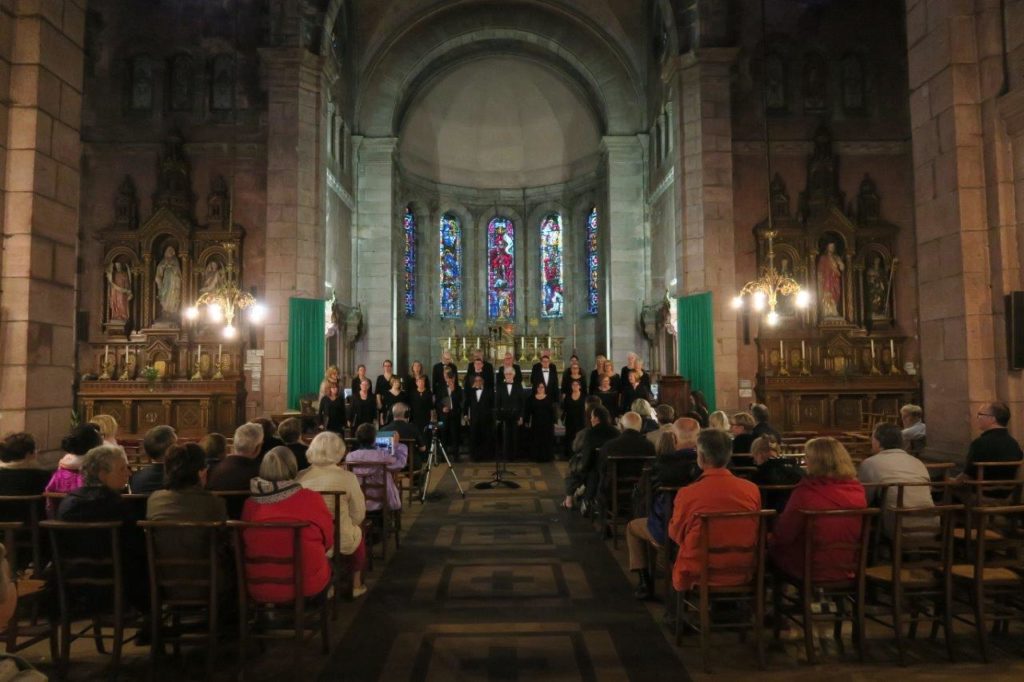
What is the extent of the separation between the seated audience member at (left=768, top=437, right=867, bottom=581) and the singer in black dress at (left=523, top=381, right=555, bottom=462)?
8.78 m

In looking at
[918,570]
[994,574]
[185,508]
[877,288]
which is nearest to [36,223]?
[185,508]

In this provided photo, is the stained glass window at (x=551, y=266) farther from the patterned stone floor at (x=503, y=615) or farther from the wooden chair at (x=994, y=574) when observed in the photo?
the wooden chair at (x=994, y=574)

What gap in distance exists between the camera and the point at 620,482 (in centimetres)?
724

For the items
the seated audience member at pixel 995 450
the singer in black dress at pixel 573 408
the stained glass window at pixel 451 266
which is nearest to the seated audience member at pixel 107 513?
the seated audience member at pixel 995 450

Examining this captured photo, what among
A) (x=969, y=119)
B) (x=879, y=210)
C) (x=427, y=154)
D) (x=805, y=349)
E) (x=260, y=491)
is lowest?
(x=260, y=491)

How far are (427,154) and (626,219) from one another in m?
7.98

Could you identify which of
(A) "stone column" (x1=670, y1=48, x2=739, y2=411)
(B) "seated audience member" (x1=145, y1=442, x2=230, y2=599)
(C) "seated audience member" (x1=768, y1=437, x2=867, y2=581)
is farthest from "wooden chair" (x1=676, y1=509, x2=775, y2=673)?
(A) "stone column" (x1=670, y1=48, x2=739, y2=411)

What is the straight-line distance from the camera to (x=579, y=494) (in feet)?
29.9

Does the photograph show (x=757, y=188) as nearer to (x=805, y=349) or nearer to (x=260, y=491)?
(x=805, y=349)

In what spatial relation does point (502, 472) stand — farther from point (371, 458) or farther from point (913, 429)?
point (913, 429)

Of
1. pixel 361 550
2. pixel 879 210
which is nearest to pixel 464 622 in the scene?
pixel 361 550

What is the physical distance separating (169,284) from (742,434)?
12.5 metres

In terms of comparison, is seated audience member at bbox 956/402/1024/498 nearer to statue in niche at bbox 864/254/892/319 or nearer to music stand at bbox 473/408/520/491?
music stand at bbox 473/408/520/491

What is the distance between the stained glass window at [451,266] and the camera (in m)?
25.7
